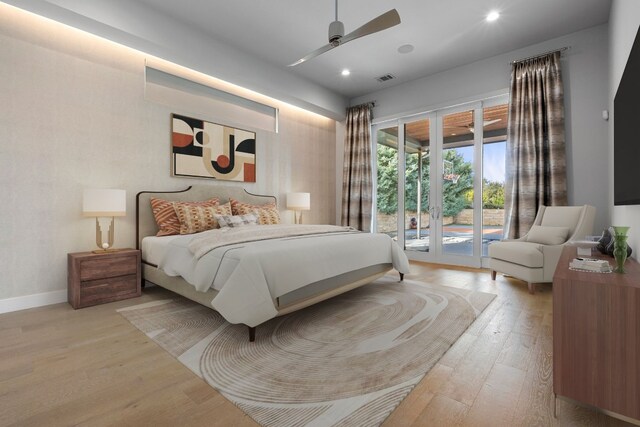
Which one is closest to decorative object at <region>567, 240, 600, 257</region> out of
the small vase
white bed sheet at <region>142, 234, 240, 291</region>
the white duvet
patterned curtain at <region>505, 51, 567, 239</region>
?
the small vase

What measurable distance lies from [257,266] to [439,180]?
3.90 metres

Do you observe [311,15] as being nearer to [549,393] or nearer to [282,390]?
[282,390]

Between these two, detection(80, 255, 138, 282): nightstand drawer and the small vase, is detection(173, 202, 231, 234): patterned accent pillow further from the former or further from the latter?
the small vase

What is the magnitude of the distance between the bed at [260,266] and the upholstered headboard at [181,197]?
1 centimetres

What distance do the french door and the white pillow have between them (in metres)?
0.81

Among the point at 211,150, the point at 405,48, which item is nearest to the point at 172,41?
the point at 211,150

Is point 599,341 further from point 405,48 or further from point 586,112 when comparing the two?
point 405,48

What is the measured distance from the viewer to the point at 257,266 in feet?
6.90

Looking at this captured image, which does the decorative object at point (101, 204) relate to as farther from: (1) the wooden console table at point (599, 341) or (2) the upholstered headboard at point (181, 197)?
(1) the wooden console table at point (599, 341)

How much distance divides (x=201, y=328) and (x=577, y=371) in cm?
231

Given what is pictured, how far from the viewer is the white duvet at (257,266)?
207 centimetres

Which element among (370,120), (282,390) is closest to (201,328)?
(282,390)

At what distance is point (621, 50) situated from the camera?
2.54m

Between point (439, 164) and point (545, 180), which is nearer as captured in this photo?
point (545, 180)
